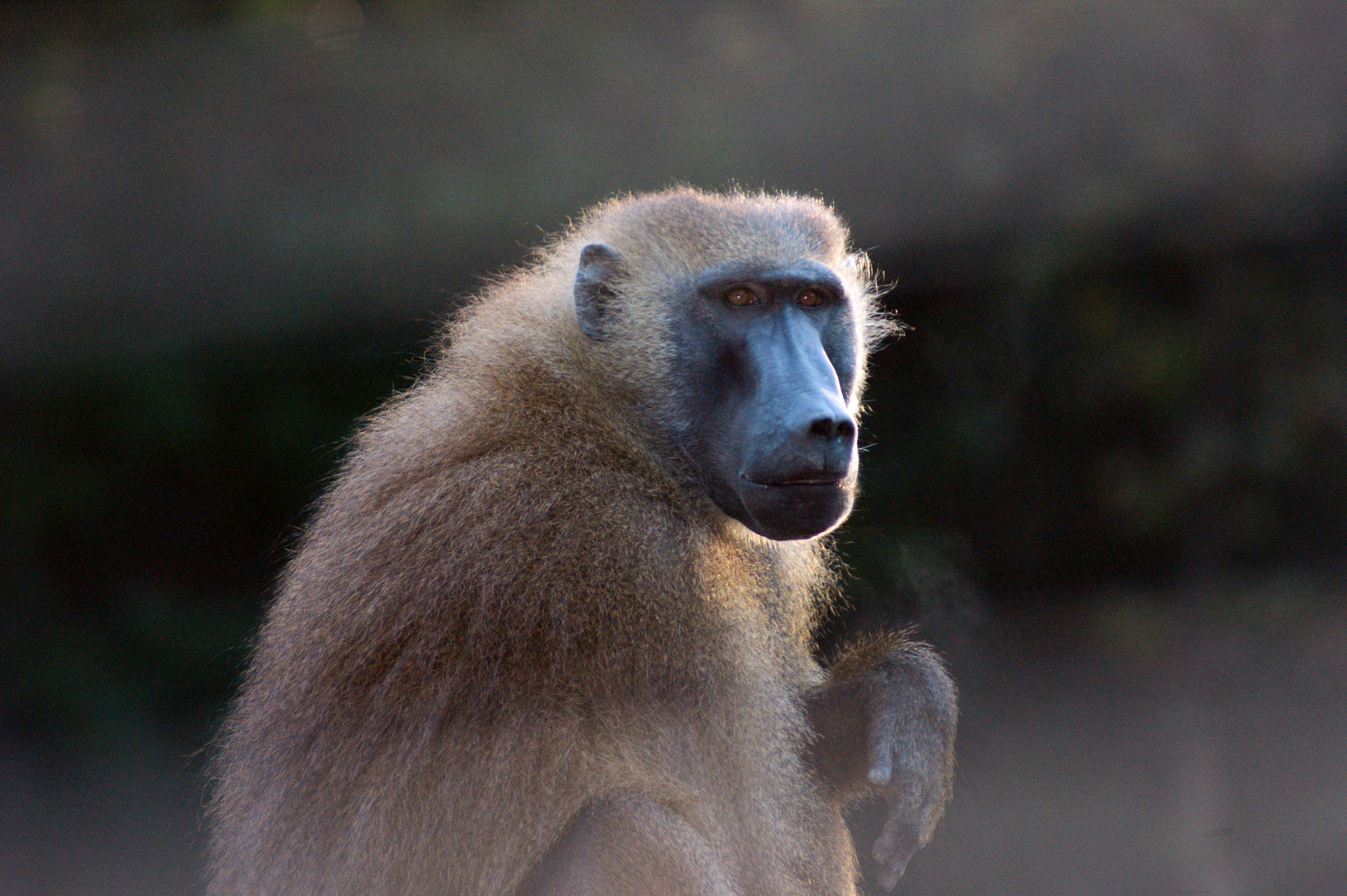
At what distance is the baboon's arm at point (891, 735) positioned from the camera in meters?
2.10

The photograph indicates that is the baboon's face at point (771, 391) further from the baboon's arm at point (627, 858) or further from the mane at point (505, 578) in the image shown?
the baboon's arm at point (627, 858)

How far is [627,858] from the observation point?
5.54ft

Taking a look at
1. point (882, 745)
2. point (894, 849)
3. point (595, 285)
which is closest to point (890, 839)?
point (894, 849)

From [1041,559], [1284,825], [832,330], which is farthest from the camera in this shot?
[1284,825]

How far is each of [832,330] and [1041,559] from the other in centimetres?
139

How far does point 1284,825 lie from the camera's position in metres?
3.54

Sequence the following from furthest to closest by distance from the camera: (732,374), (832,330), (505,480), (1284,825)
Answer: (1284,825) → (832,330) → (732,374) → (505,480)

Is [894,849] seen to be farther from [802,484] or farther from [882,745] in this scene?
[802,484]

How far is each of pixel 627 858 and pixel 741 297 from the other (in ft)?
3.59

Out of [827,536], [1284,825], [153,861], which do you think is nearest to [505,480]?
[827,536]

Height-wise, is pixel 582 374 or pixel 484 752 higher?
pixel 582 374

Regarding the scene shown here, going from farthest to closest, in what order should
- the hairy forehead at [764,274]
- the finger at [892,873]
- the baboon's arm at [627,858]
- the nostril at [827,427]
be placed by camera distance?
the hairy forehead at [764,274], the finger at [892,873], the nostril at [827,427], the baboon's arm at [627,858]

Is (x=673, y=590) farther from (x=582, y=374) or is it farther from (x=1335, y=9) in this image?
(x=1335, y=9)

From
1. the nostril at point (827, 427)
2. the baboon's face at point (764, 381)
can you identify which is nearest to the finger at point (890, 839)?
the baboon's face at point (764, 381)
